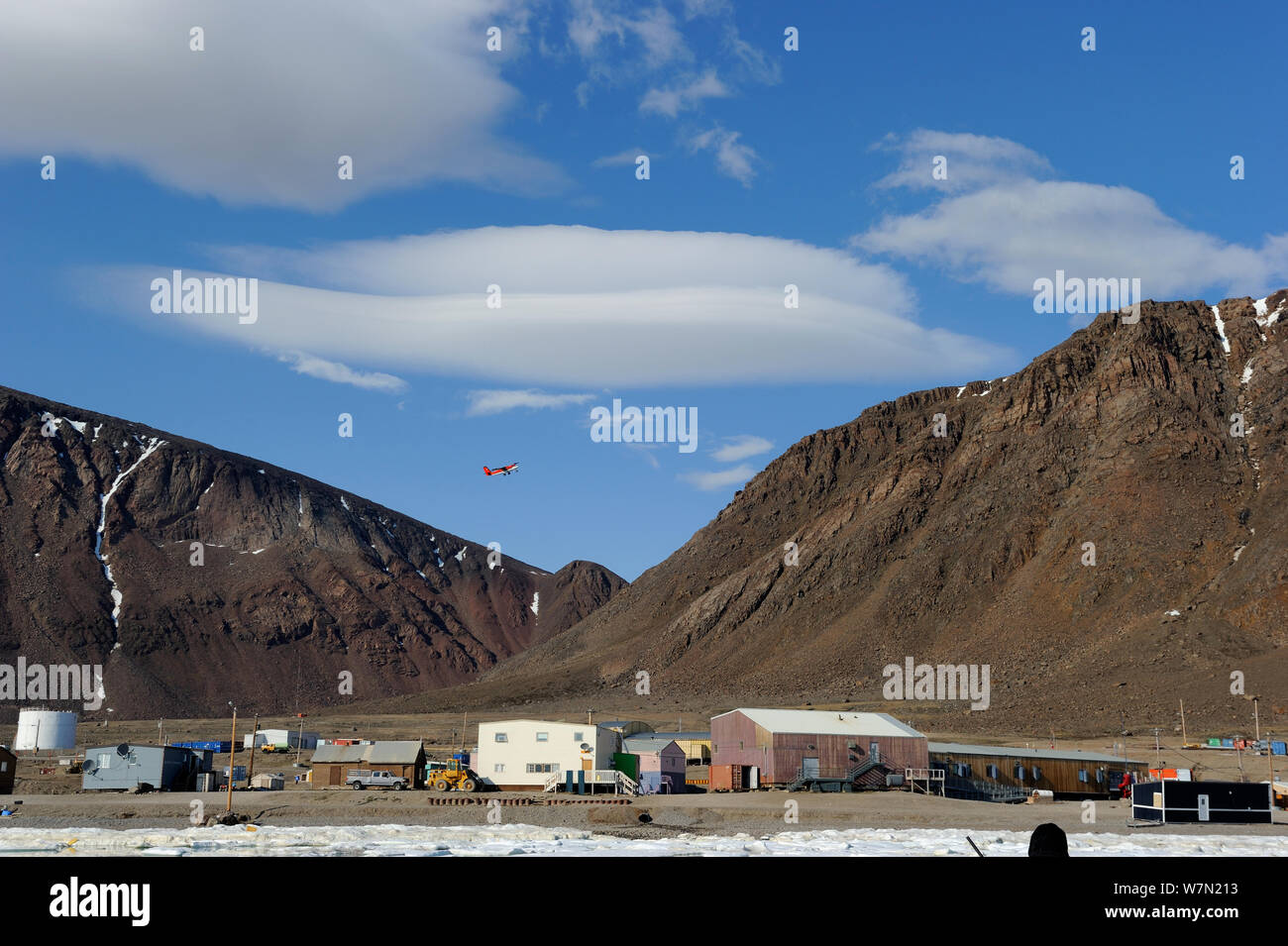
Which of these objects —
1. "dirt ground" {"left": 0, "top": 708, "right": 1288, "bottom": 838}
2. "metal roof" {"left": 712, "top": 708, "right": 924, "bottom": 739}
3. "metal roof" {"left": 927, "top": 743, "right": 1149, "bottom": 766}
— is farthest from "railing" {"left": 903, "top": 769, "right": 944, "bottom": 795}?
"metal roof" {"left": 927, "top": 743, "right": 1149, "bottom": 766}

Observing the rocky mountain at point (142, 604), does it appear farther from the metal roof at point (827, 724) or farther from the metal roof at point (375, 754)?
the metal roof at point (827, 724)

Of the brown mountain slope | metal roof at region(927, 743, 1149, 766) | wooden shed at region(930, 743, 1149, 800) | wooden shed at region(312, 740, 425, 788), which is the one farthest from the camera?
the brown mountain slope

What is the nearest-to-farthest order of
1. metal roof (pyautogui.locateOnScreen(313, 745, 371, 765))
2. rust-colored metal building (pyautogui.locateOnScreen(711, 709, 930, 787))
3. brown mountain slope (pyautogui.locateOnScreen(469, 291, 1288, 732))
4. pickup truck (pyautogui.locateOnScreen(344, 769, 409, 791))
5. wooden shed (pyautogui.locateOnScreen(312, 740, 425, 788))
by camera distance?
1. pickup truck (pyautogui.locateOnScreen(344, 769, 409, 791))
2. wooden shed (pyautogui.locateOnScreen(312, 740, 425, 788))
3. metal roof (pyautogui.locateOnScreen(313, 745, 371, 765))
4. rust-colored metal building (pyautogui.locateOnScreen(711, 709, 930, 787))
5. brown mountain slope (pyautogui.locateOnScreen(469, 291, 1288, 732))

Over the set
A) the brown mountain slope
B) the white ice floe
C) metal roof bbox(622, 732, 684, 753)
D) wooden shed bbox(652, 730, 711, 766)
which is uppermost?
→ the white ice floe

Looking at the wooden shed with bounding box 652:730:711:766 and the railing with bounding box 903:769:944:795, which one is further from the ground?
the railing with bounding box 903:769:944:795

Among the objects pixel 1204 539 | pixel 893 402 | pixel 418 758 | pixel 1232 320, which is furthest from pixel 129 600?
pixel 1232 320

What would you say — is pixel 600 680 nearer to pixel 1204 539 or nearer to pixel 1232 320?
pixel 1204 539

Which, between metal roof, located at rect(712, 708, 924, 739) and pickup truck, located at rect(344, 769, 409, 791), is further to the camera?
metal roof, located at rect(712, 708, 924, 739)

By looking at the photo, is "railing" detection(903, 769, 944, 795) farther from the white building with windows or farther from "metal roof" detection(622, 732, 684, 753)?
the white building with windows
